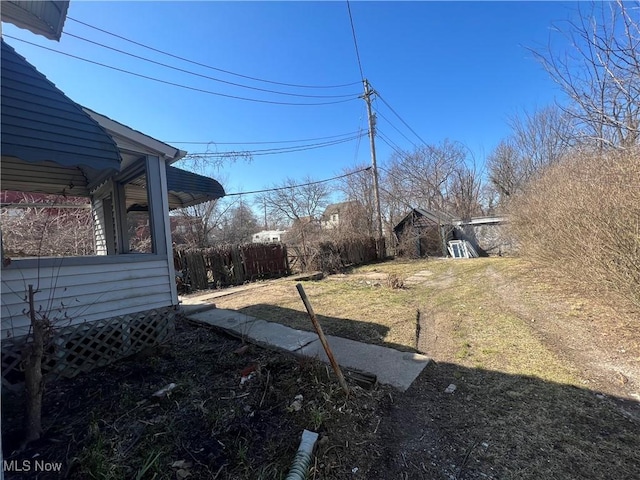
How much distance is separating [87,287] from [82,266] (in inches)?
9.7

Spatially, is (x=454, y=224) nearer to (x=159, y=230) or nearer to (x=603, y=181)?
(x=603, y=181)

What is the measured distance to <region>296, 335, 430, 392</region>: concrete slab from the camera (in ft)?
9.64

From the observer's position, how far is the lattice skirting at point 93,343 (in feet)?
9.04

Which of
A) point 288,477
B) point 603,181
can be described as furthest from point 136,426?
point 603,181

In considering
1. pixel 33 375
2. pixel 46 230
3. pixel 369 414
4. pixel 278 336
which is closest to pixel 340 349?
pixel 278 336

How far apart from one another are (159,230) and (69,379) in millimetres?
1912

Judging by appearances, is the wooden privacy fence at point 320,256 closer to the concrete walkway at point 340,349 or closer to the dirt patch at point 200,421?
the concrete walkway at point 340,349

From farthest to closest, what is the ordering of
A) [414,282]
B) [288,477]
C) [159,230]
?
1. [414,282]
2. [159,230]
3. [288,477]

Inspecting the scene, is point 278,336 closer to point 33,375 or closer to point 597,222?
point 33,375

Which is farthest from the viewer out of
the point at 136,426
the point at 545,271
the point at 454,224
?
the point at 454,224

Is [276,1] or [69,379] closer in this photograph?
[69,379]

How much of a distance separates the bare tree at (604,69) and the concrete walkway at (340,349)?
3446 mm

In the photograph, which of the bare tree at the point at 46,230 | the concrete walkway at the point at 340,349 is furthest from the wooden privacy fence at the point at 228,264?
the concrete walkway at the point at 340,349

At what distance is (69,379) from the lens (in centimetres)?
298
